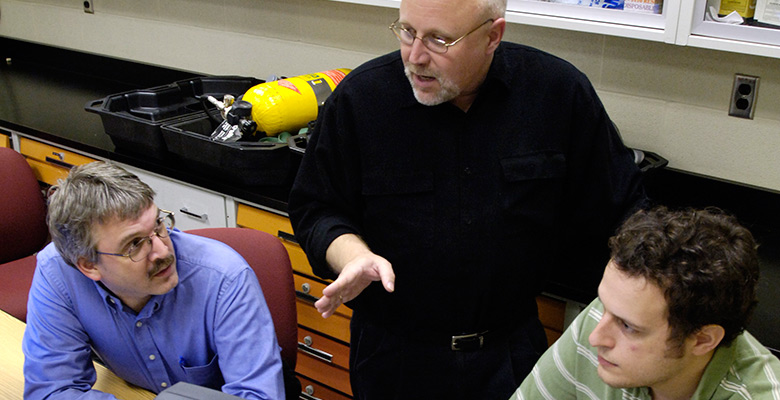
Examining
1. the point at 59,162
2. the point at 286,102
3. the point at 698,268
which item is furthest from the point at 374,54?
the point at 698,268

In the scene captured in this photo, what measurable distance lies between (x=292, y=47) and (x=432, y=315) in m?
1.57

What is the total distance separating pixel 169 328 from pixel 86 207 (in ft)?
1.04

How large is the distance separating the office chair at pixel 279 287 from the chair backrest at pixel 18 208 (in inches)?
42.0

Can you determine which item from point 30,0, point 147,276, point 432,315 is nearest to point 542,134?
point 432,315

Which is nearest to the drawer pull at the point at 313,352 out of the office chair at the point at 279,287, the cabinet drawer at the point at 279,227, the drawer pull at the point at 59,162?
the cabinet drawer at the point at 279,227

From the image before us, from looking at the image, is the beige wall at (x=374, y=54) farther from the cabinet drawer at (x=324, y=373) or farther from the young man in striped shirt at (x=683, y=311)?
the cabinet drawer at (x=324, y=373)

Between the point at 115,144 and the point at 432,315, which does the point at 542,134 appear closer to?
the point at 432,315

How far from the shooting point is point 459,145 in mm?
1510

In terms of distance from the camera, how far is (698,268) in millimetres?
1061

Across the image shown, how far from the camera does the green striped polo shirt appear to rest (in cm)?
111

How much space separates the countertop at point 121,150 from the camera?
1.80 metres

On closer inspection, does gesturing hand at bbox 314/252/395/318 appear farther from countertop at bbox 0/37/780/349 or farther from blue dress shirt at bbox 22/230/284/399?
countertop at bbox 0/37/780/349

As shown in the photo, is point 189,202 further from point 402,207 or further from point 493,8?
point 493,8

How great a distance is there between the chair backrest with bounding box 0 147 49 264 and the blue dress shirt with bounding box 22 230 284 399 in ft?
3.07
